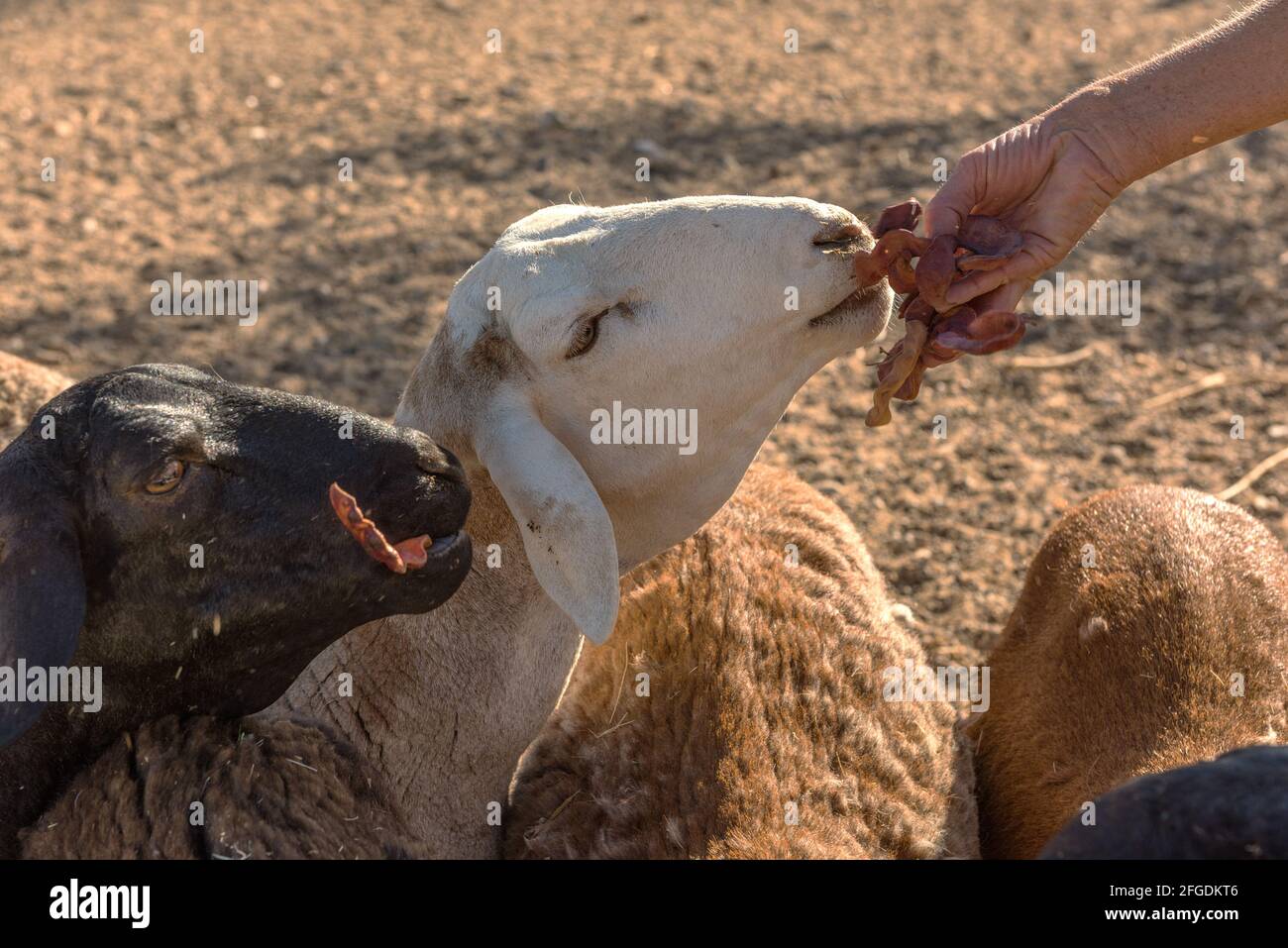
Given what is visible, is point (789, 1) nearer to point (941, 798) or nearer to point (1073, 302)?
point (1073, 302)

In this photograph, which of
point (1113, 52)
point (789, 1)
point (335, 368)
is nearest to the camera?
point (335, 368)

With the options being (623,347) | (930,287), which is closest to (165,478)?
(623,347)

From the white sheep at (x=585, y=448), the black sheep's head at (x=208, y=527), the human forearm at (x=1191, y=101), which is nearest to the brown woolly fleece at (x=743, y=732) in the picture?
the white sheep at (x=585, y=448)

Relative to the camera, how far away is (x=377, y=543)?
334cm

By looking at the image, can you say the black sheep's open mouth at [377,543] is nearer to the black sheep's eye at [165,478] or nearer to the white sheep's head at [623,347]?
the white sheep's head at [623,347]

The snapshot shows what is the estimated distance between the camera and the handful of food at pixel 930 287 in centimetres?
343

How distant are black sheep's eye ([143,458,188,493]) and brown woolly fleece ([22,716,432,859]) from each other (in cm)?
65

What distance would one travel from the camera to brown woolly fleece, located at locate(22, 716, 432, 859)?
3252 mm

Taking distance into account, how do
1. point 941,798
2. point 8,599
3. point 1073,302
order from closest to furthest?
point 8,599, point 941,798, point 1073,302

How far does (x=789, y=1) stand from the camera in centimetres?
1084

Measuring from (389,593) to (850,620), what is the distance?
1667 millimetres

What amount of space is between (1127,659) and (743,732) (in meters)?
1.19

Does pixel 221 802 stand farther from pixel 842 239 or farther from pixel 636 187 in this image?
pixel 636 187

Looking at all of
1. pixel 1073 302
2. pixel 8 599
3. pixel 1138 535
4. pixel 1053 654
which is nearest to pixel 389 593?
pixel 8 599
